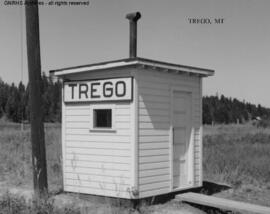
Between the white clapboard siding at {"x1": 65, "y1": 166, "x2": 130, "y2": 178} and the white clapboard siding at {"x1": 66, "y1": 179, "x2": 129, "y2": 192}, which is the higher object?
the white clapboard siding at {"x1": 65, "y1": 166, "x2": 130, "y2": 178}

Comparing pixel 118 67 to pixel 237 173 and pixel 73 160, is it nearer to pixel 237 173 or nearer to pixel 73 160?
pixel 73 160

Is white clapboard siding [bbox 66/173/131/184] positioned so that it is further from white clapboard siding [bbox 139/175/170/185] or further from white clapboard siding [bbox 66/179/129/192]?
white clapboard siding [bbox 139/175/170/185]

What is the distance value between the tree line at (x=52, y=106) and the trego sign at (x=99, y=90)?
42.7m

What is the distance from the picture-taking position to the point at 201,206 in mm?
8797

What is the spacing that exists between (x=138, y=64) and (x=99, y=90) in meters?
1.21

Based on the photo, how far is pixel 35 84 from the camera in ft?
29.3

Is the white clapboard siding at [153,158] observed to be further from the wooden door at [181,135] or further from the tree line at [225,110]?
the tree line at [225,110]

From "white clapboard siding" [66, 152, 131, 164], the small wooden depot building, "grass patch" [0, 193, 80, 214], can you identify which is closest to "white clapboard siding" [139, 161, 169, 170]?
the small wooden depot building

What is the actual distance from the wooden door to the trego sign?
1412mm

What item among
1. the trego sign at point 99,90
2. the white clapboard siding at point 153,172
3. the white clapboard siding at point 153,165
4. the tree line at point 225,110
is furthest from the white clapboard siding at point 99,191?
the tree line at point 225,110

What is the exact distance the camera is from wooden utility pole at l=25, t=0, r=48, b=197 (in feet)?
29.3

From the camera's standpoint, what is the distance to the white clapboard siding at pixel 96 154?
8391 millimetres

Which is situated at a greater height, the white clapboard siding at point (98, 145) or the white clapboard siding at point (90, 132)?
the white clapboard siding at point (90, 132)

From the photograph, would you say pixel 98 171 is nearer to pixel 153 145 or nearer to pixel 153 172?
pixel 153 172
